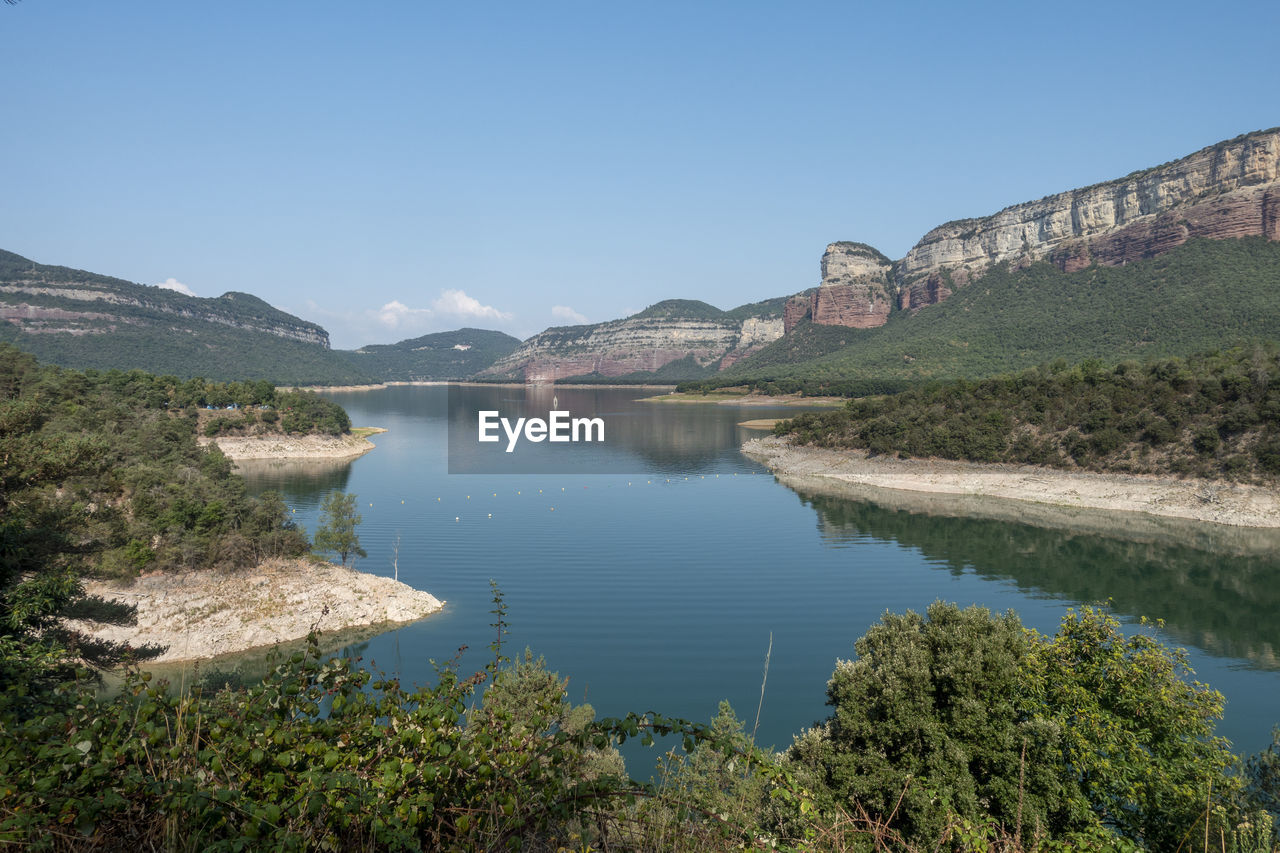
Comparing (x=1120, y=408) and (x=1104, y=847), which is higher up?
(x=1120, y=408)

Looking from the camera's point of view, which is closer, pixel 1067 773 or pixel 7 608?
pixel 7 608

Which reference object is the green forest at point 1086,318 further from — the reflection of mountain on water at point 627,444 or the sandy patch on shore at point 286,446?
the sandy patch on shore at point 286,446

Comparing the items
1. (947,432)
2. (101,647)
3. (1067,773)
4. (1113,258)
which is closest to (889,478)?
(947,432)

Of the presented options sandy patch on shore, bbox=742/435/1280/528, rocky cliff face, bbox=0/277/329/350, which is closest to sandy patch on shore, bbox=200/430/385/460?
sandy patch on shore, bbox=742/435/1280/528

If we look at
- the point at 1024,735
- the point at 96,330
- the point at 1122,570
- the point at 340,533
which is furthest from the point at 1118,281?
the point at 96,330

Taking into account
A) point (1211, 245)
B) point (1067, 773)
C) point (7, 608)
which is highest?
point (1211, 245)

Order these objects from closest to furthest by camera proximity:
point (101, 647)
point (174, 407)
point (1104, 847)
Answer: point (1104, 847), point (101, 647), point (174, 407)

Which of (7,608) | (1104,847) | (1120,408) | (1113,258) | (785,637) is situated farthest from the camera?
(1113,258)

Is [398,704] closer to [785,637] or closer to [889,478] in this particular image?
[785,637]

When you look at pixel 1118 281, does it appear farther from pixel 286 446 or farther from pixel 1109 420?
pixel 286 446
